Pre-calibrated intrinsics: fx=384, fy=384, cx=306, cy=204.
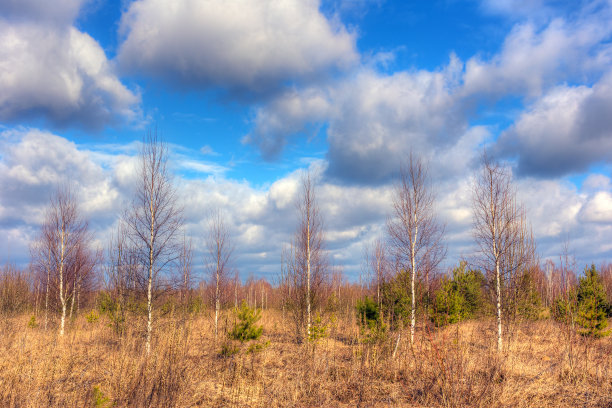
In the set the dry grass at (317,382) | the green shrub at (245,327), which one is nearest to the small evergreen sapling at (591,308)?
the dry grass at (317,382)

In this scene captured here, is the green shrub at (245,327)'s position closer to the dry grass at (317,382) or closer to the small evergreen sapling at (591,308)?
the dry grass at (317,382)

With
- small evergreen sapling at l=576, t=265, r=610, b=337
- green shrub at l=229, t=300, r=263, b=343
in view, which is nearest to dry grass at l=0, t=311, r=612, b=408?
green shrub at l=229, t=300, r=263, b=343

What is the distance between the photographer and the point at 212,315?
2198 cm

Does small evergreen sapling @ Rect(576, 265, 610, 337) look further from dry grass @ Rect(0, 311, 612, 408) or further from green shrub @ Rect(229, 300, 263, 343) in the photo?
green shrub @ Rect(229, 300, 263, 343)

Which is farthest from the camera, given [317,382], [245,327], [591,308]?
[591,308]

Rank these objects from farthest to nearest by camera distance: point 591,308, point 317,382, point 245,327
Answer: point 591,308
point 245,327
point 317,382

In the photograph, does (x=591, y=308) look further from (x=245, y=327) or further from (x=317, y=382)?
(x=245, y=327)

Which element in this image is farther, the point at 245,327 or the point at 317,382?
the point at 245,327

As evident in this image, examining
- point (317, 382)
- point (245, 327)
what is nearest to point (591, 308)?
point (317, 382)

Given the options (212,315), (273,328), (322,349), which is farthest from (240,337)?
(212,315)

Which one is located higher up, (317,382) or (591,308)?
(591,308)

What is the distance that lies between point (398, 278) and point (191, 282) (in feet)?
28.3

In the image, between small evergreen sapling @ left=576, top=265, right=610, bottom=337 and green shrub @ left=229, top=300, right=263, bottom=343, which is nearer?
green shrub @ left=229, top=300, right=263, bottom=343

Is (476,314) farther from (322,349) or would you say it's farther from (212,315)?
(212,315)
